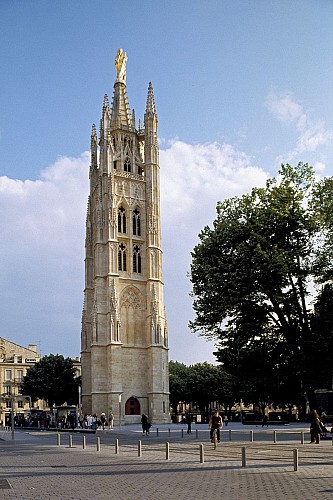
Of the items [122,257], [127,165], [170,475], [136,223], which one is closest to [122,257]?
[122,257]

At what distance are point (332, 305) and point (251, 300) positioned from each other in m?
4.71

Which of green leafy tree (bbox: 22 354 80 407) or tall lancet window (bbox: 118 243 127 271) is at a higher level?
tall lancet window (bbox: 118 243 127 271)

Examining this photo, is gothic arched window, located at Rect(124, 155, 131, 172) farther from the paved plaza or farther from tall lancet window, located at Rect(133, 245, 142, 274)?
the paved plaza

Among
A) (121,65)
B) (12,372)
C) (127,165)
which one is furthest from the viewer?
(12,372)

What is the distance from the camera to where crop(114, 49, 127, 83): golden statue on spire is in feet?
261

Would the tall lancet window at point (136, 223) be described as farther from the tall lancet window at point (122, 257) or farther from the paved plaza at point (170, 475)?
the paved plaza at point (170, 475)

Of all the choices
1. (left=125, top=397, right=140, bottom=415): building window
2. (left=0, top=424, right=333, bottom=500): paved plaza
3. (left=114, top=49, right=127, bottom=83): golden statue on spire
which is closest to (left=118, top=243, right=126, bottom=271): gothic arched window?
(left=125, top=397, right=140, bottom=415): building window

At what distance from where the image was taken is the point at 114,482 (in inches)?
591

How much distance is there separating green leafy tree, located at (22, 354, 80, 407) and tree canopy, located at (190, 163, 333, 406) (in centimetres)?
4534

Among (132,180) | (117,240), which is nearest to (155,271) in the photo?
(117,240)

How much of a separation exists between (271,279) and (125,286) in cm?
3292

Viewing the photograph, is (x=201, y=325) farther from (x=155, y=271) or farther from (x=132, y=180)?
(x=132, y=180)

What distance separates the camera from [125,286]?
68500mm

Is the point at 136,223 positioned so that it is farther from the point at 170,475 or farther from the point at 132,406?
the point at 170,475
